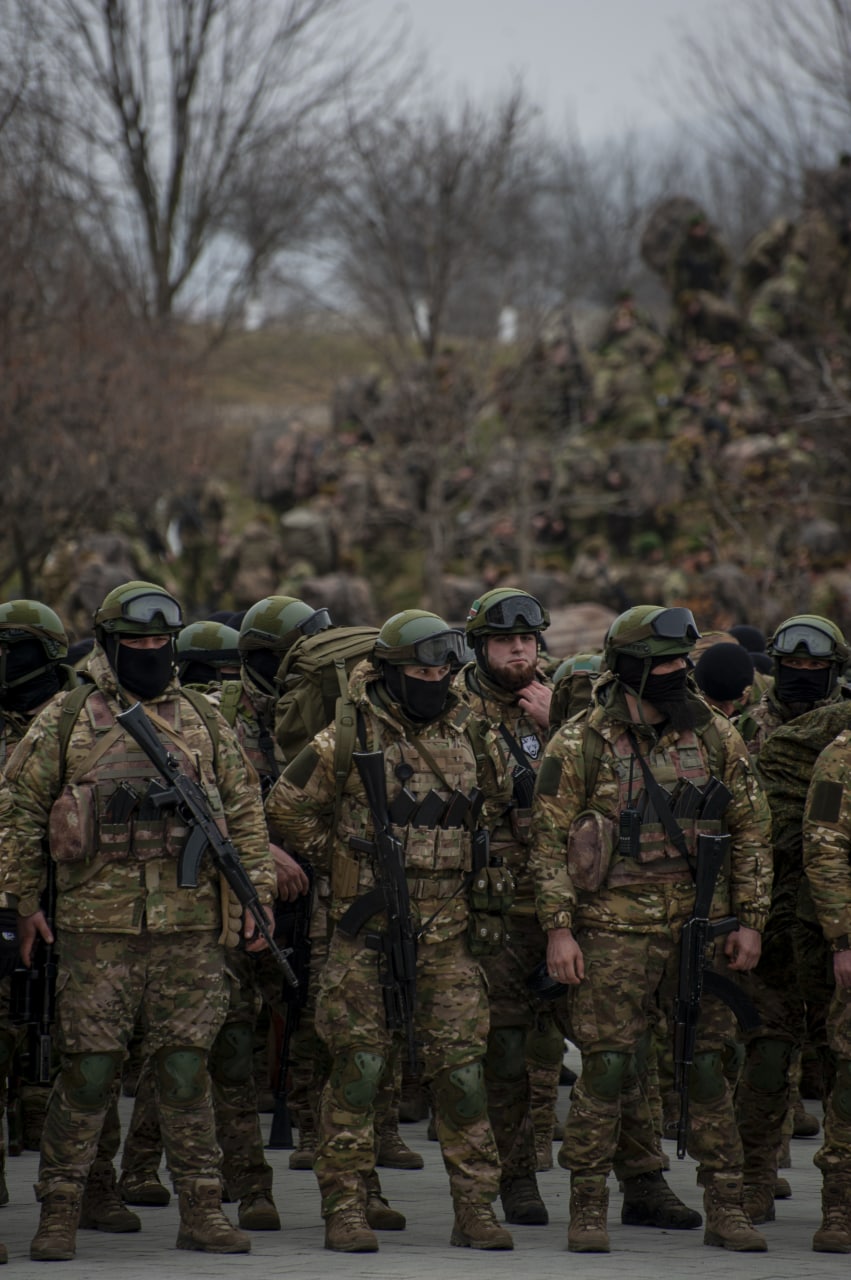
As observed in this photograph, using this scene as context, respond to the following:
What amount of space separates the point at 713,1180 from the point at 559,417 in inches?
1196

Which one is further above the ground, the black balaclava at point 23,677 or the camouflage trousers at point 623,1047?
the black balaclava at point 23,677

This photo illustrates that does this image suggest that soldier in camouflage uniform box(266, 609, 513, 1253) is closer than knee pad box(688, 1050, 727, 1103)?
Yes

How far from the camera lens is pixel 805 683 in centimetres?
716

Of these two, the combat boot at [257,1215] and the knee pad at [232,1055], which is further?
the knee pad at [232,1055]

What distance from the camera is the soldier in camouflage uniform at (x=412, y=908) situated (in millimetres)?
5949

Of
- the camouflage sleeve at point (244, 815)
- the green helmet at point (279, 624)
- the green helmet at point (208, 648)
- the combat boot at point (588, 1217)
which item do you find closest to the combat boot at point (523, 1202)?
the combat boot at point (588, 1217)

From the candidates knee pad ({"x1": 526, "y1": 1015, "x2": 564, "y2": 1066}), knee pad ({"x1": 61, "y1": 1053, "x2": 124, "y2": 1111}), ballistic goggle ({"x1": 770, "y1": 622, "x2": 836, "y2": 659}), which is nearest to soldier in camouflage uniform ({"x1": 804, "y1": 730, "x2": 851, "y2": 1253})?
ballistic goggle ({"x1": 770, "y1": 622, "x2": 836, "y2": 659})

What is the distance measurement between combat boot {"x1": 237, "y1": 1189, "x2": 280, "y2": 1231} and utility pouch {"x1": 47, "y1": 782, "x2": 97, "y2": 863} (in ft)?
4.99

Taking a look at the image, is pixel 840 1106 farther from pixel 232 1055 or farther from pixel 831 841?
pixel 232 1055

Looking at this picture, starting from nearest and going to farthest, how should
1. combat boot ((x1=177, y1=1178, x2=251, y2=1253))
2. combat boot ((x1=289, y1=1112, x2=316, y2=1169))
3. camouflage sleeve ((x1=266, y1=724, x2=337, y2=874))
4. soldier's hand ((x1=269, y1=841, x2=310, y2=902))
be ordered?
combat boot ((x1=177, y1=1178, x2=251, y2=1253)), camouflage sleeve ((x1=266, y1=724, x2=337, y2=874)), soldier's hand ((x1=269, y1=841, x2=310, y2=902)), combat boot ((x1=289, y1=1112, x2=316, y2=1169))

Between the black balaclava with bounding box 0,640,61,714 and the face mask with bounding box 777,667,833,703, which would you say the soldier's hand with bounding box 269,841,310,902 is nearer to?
the black balaclava with bounding box 0,640,61,714

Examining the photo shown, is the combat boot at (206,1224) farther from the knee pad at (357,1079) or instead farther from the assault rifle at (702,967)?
the assault rifle at (702,967)

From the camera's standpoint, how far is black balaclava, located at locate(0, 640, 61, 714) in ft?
22.9

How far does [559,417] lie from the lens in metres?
35.6
